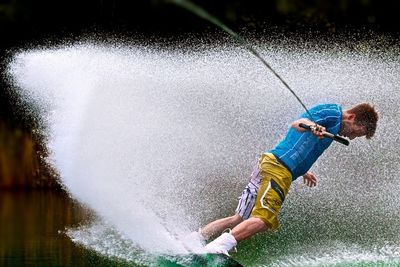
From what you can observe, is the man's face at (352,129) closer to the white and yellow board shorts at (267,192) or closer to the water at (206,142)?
the white and yellow board shorts at (267,192)

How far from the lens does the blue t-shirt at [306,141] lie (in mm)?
10117

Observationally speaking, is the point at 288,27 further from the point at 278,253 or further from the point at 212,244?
the point at 212,244

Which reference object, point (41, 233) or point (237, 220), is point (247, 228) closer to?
point (237, 220)

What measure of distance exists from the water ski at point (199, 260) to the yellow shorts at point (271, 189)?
0.55 meters

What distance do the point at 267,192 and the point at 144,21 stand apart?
15446 mm

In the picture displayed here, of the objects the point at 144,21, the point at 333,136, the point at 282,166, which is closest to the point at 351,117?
the point at 333,136

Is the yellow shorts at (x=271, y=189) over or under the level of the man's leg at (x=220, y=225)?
over

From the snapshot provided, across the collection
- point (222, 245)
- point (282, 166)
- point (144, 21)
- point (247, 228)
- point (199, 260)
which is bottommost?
point (199, 260)

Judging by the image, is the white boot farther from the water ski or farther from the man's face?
the man's face

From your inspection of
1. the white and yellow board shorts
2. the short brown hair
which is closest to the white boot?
the white and yellow board shorts

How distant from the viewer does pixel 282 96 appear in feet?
42.8

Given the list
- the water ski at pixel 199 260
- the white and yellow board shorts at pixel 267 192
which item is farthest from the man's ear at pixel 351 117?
the water ski at pixel 199 260

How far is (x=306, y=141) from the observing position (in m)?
10.1

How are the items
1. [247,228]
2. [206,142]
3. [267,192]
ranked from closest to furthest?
[247,228] → [267,192] → [206,142]
